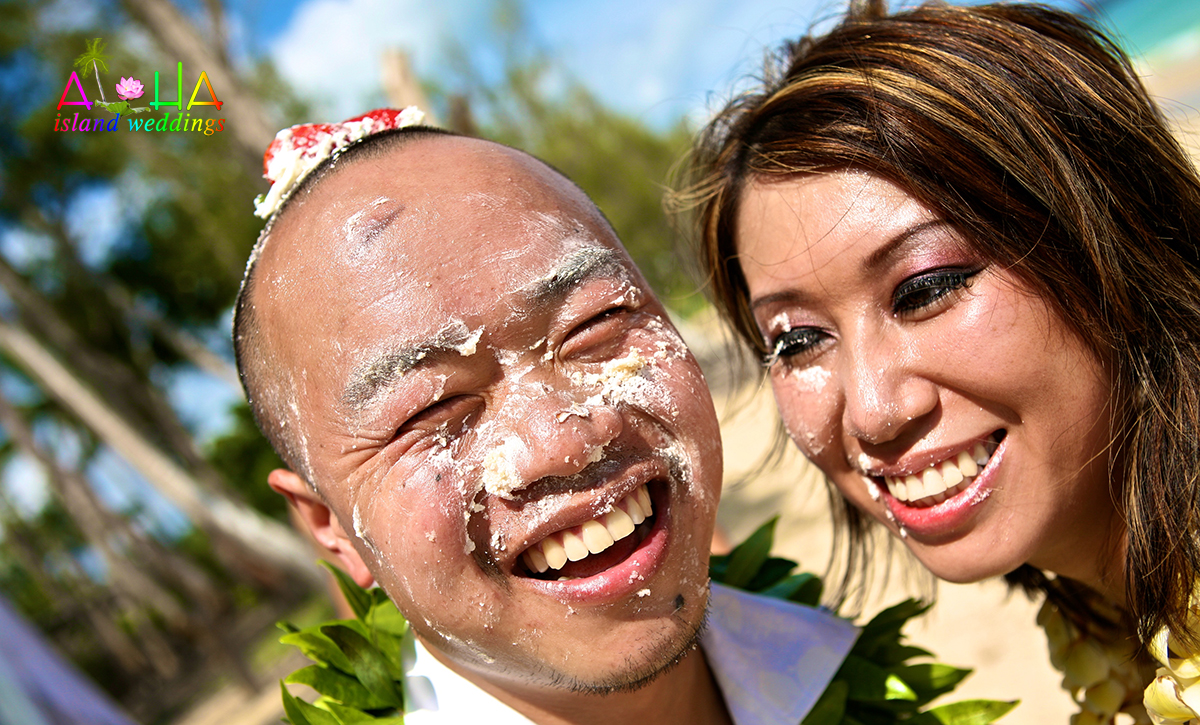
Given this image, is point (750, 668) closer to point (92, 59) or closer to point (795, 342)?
point (795, 342)

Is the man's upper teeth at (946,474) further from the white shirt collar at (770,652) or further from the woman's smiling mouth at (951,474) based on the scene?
the white shirt collar at (770,652)

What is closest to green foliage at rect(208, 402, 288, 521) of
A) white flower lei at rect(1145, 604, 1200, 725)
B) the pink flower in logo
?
the pink flower in logo

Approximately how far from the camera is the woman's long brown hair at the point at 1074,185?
1708 mm

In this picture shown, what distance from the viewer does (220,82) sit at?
18.8 feet

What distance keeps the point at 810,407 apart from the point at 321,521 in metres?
1.28

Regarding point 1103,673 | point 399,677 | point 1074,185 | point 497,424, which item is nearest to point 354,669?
point 399,677

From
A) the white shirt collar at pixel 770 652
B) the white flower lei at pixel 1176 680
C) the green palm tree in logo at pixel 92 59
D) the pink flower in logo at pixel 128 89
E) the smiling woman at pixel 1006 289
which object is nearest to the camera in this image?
the white flower lei at pixel 1176 680

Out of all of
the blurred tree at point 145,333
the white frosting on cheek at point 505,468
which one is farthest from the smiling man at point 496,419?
the blurred tree at point 145,333

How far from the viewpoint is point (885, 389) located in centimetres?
175

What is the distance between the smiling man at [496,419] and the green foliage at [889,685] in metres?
0.64

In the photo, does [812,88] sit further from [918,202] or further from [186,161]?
[186,161]

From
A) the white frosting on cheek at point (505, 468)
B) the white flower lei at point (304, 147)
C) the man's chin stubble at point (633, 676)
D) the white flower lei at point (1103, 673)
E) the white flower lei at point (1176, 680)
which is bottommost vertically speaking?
the white flower lei at point (1103, 673)

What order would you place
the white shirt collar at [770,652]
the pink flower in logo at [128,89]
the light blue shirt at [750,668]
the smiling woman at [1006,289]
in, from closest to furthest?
the smiling woman at [1006,289] → the light blue shirt at [750,668] → the white shirt collar at [770,652] → the pink flower in logo at [128,89]

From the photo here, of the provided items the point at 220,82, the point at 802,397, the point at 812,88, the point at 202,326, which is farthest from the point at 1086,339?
the point at 202,326
